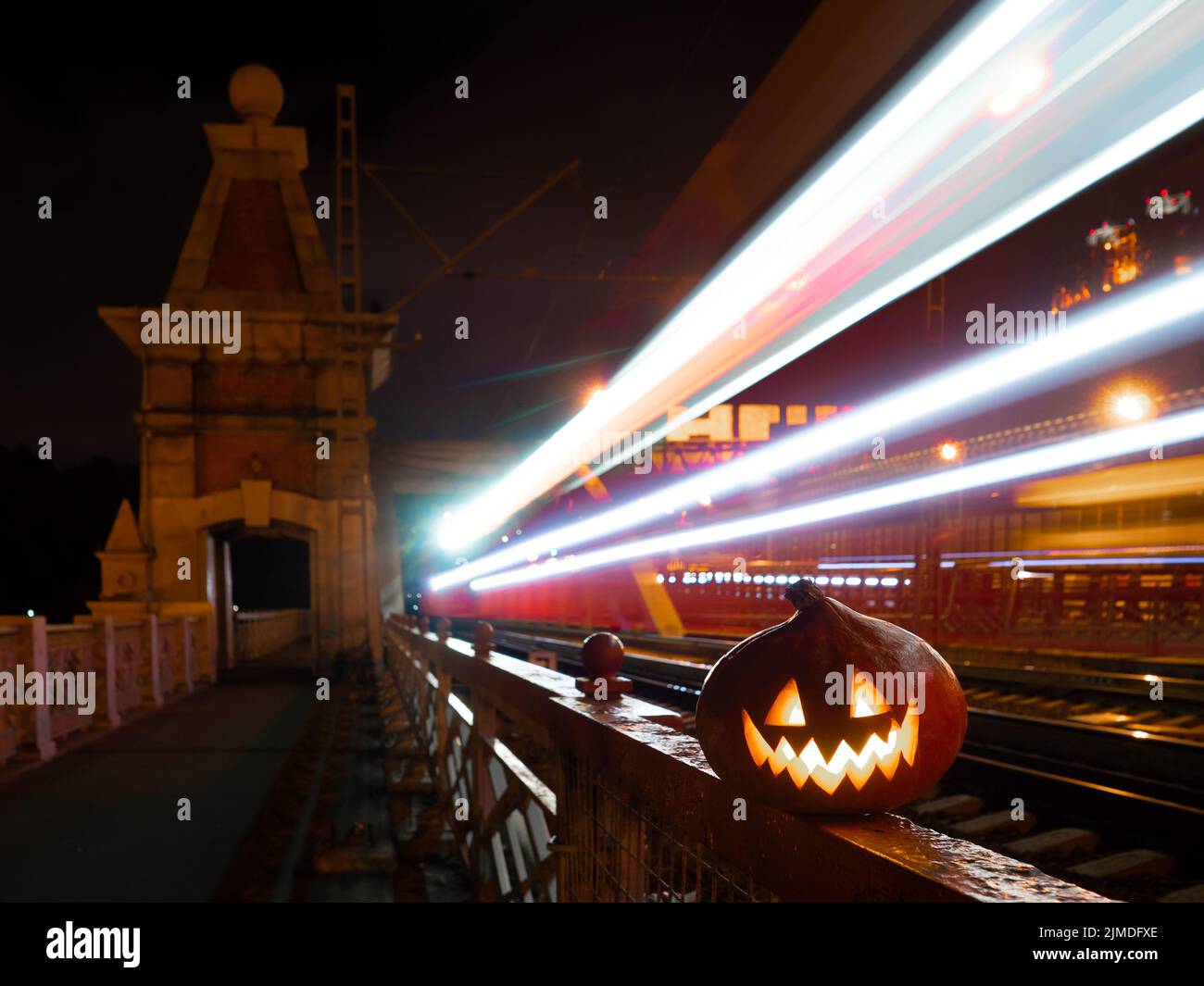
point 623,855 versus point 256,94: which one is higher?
point 256,94

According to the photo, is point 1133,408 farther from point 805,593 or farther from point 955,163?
point 805,593

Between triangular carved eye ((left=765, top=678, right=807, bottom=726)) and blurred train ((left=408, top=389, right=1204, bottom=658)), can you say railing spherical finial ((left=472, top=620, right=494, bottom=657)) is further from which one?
blurred train ((left=408, top=389, right=1204, bottom=658))

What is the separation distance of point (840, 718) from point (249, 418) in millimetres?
22377

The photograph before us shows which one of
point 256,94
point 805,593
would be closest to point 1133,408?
point 805,593

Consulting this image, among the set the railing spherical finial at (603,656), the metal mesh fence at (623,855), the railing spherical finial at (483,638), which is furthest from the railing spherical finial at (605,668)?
the railing spherical finial at (483,638)

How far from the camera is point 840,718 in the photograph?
1.99 meters

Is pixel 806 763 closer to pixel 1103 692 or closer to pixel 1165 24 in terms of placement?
pixel 1165 24

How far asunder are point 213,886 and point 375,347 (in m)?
17.6

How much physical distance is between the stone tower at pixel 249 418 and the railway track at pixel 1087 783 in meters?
10.5

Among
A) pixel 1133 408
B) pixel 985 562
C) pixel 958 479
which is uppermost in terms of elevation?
pixel 1133 408

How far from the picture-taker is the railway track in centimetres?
652

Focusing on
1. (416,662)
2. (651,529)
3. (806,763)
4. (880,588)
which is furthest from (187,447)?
(806,763)

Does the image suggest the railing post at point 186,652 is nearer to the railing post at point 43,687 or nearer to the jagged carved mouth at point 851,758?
the railing post at point 43,687
